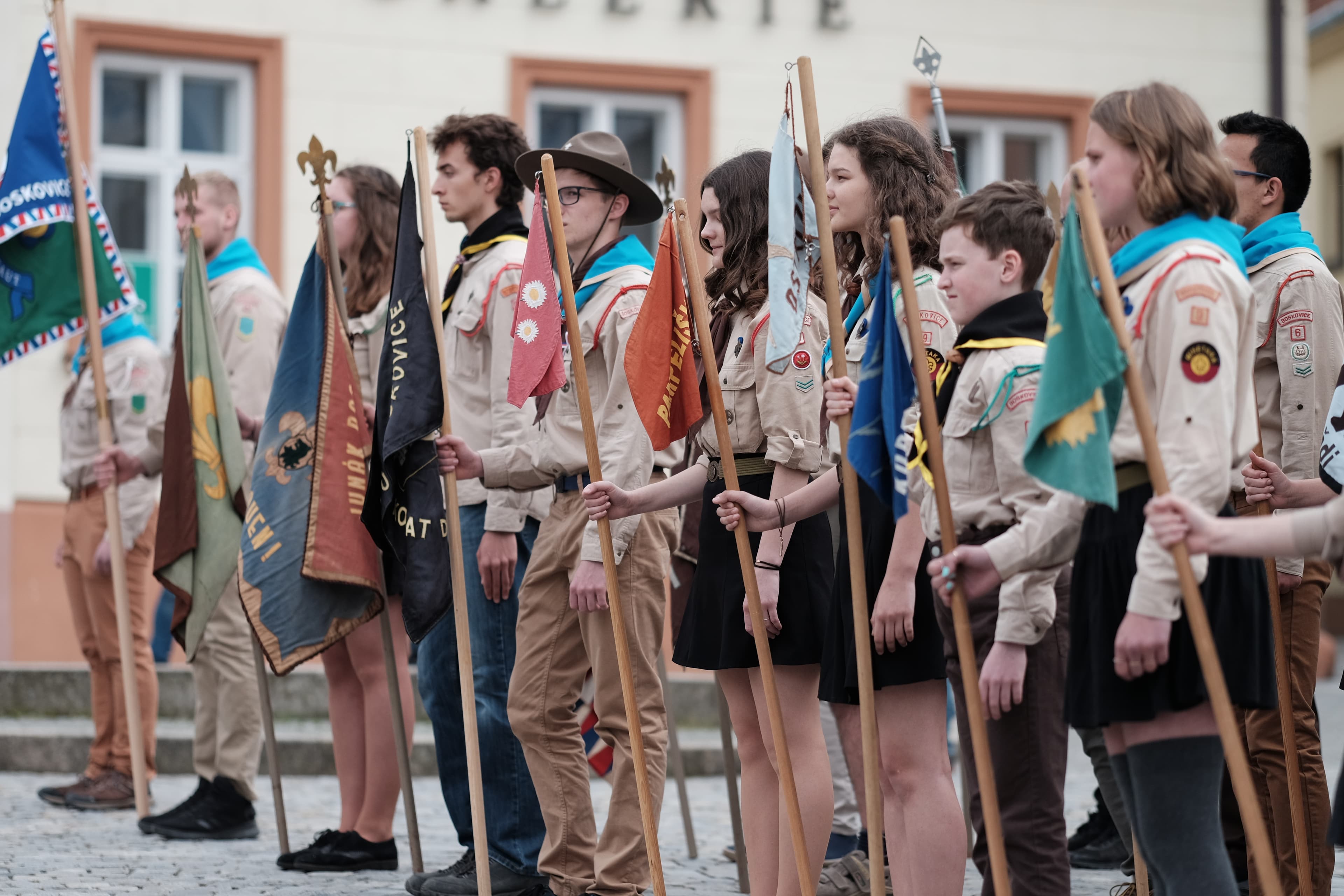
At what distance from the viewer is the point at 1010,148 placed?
512 inches

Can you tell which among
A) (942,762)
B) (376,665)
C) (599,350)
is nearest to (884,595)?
(942,762)

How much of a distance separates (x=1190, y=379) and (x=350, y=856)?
3.51 m

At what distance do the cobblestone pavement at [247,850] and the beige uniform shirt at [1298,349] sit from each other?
144 cm

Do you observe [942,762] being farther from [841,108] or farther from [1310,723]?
[841,108]

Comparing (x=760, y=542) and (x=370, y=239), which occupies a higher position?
(x=370, y=239)

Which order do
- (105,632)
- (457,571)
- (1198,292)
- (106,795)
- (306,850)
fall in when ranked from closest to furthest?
(1198,292) → (457,571) → (306,850) → (106,795) → (105,632)

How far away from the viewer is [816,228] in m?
4.16

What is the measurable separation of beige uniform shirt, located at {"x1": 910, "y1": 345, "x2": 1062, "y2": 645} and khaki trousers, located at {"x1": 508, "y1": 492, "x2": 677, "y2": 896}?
1.24 metres

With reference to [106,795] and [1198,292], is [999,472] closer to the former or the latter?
[1198,292]

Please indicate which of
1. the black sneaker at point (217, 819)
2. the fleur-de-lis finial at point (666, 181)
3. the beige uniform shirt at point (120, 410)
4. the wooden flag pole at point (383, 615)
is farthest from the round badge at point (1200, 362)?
the beige uniform shirt at point (120, 410)

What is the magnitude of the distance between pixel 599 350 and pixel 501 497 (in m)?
0.61

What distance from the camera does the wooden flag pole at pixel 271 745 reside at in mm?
5852

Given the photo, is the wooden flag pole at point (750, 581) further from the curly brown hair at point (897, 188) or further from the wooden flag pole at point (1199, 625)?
the wooden flag pole at point (1199, 625)

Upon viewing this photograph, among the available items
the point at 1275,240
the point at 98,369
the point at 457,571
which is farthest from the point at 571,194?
the point at 98,369
